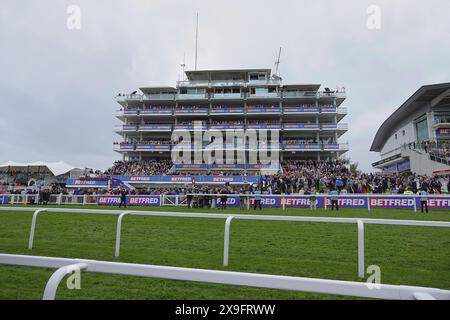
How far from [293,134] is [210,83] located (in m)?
16.9

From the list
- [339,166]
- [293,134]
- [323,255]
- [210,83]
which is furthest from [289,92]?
[323,255]

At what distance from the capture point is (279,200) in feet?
73.3

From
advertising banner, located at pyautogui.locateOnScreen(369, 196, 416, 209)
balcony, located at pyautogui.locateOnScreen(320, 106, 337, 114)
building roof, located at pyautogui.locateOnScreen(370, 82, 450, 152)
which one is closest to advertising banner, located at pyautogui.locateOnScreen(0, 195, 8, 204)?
advertising banner, located at pyautogui.locateOnScreen(369, 196, 416, 209)

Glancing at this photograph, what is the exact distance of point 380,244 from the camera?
765cm

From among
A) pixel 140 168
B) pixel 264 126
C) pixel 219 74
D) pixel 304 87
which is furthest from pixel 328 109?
pixel 140 168

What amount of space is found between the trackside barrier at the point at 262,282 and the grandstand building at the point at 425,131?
35.5m

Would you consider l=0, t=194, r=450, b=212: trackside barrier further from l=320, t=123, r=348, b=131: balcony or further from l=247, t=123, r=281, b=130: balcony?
l=320, t=123, r=348, b=131: balcony

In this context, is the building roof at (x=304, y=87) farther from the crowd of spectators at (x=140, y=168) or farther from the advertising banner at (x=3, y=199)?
the advertising banner at (x=3, y=199)

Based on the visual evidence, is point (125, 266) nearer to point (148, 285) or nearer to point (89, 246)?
point (148, 285)

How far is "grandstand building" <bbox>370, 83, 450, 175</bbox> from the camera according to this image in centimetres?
3534

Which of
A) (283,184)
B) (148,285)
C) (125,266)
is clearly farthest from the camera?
(283,184)

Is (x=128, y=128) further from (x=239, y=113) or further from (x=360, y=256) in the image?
(x=360, y=256)

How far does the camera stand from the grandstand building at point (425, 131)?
116 ft
